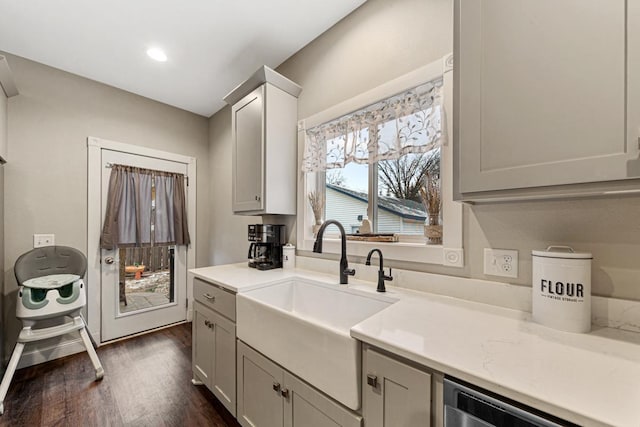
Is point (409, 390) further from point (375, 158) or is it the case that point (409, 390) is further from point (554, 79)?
point (375, 158)

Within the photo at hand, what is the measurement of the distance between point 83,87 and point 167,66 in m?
0.94

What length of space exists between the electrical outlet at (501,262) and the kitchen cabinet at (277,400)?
835 mm

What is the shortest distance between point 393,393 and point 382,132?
1.36 meters

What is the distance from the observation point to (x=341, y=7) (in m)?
1.75

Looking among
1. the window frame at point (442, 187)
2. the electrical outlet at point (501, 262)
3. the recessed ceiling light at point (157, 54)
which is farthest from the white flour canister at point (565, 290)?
the recessed ceiling light at point (157, 54)

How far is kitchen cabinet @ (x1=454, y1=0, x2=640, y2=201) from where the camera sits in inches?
27.1

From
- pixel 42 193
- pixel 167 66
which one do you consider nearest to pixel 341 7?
pixel 167 66

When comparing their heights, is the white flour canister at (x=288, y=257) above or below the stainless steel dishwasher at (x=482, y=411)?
above

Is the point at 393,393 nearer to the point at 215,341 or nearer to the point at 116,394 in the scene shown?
the point at 215,341

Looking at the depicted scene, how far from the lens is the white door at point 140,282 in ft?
8.66

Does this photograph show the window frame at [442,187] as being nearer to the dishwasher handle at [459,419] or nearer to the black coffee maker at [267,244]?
the black coffee maker at [267,244]

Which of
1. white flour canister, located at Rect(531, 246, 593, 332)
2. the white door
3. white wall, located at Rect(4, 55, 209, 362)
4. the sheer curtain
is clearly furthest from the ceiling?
white flour canister, located at Rect(531, 246, 593, 332)

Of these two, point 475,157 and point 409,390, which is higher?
point 475,157

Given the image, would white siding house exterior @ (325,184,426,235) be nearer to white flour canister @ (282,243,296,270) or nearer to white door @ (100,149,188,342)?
white flour canister @ (282,243,296,270)
